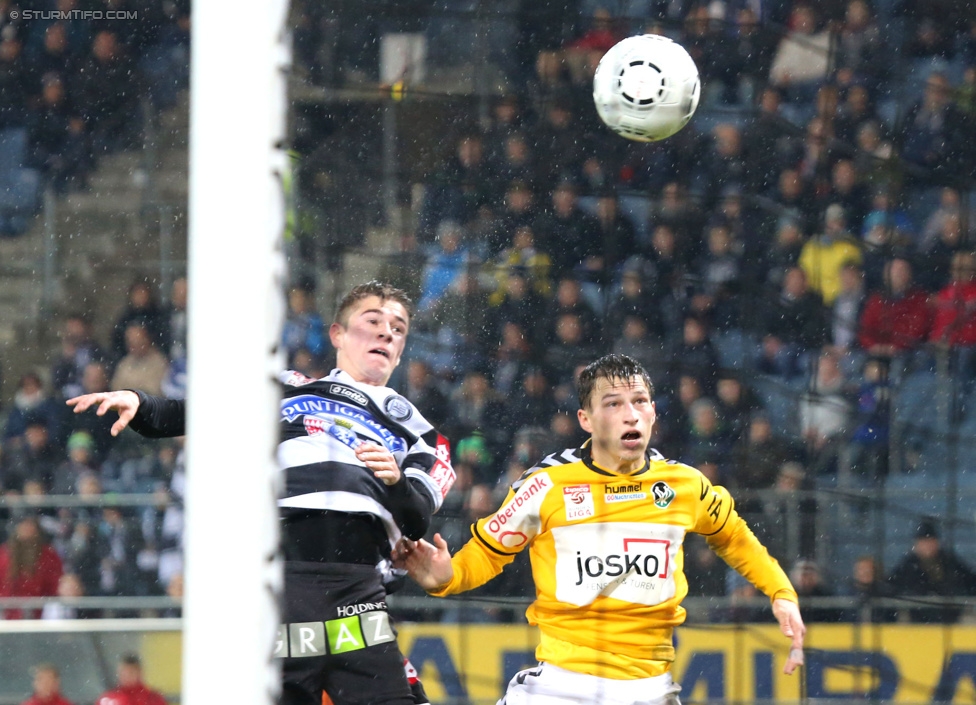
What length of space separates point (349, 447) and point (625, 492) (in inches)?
25.5

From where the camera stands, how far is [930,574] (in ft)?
16.1

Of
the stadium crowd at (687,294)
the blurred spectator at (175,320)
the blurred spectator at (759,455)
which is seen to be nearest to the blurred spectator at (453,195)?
the stadium crowd at (687,294)

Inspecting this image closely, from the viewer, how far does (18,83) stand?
6438 millimetres

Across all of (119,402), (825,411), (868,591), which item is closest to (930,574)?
(868,591)

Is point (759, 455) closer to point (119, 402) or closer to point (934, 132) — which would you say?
point (934, 132)

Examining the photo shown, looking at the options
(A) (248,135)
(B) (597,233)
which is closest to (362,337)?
(A) (248,135)

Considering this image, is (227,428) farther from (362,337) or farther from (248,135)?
(362,337)

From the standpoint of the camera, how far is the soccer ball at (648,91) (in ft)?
11.7

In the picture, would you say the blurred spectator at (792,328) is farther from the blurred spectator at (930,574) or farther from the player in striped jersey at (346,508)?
the player in striped jersey at (346,508)

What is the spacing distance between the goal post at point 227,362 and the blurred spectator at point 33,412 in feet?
14.3

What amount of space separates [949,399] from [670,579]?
283 centimetres

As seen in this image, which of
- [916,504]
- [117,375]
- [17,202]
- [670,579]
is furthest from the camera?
[17,202]

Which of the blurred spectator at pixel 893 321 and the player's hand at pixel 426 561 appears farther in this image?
the blurred spectator at pixel 893 321

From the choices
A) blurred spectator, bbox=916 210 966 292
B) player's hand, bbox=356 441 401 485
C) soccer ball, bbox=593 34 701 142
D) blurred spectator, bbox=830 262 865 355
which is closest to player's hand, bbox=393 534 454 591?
player's hand, bbox=356 441 401 485
